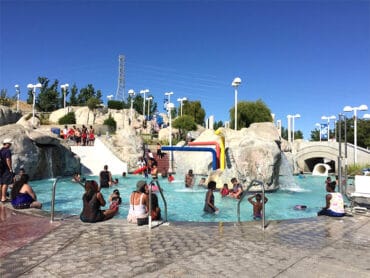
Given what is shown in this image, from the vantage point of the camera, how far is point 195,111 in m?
61.0

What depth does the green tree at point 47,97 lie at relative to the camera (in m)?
66.4

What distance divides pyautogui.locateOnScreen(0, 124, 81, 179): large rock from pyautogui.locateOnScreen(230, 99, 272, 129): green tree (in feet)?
97.7

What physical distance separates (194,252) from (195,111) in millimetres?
56506

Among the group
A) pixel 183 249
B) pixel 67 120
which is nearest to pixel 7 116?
pixel 67 120

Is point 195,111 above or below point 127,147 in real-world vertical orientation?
above

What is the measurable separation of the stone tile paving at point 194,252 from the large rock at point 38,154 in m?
12.6

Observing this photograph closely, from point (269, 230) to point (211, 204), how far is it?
3.73 metres

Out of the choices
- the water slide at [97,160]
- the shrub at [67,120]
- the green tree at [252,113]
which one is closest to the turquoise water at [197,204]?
the water slide at [97,160]

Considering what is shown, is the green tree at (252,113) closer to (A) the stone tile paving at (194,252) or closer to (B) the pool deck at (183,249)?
(B) the pool deck at (183,249)

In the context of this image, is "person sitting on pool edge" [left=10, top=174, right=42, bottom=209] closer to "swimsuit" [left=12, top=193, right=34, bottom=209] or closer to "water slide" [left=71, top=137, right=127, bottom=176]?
"swimsuit" [left=12, top=193, right=34, bottom=209]

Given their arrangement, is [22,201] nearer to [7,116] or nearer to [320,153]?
[320,153]

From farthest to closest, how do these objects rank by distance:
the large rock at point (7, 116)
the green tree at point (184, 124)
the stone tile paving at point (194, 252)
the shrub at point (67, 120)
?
the shrub at point (67, 120) → the green tree at point (184, 124) → the large rock at point (7, 116) → the stone tile paving at point (194, 252)

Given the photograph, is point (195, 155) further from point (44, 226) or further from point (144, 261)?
point (144, 261)

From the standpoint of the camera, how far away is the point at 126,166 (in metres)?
24.6
